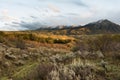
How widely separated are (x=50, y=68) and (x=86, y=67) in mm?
1494

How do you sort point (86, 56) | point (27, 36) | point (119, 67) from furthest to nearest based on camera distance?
1. point (27, 36)
2. point (86, 56)
3. point (119, 67)

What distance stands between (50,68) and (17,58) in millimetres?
11102

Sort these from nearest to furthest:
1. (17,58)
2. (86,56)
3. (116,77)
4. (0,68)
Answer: (116,77)
(86,56)
(0,68)
(17,58)

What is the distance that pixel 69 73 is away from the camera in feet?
31.2

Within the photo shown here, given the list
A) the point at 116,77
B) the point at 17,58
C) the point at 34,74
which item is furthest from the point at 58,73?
the point at 17,58

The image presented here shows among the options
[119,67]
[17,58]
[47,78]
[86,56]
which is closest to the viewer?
[47,78]

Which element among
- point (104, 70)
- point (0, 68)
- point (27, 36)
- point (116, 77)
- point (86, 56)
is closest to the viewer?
point (116, 77)

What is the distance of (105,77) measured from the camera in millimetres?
10164

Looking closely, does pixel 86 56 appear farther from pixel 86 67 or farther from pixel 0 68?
pixel 0 68

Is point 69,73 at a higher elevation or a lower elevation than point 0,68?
higher

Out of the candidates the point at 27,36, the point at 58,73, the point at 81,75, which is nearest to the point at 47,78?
the point at 58,73

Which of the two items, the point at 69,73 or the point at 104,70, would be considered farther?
the point at 104,70

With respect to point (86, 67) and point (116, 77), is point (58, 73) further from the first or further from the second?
point (116, 77)

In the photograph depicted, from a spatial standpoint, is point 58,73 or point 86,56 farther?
point 86,56
